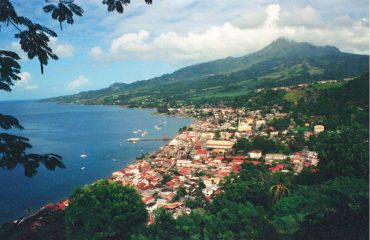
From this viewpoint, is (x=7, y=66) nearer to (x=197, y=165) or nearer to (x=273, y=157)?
(x=197, y=165)

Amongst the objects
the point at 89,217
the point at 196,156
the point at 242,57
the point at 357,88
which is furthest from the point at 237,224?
the point at 242,57

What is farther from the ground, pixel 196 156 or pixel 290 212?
pixel 290 212

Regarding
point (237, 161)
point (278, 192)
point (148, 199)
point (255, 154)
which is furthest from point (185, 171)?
→ point (278, 192)

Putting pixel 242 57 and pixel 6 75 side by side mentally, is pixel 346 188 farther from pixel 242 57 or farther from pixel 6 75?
pixel 242 57

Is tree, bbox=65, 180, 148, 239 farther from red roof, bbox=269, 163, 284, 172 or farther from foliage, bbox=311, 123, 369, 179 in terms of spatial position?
red roof, bbox=269, 163, 284, 172

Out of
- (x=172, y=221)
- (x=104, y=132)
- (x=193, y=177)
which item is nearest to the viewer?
(x=172, y=221)

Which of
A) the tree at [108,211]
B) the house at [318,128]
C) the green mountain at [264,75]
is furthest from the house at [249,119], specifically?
the tree at [108,211]

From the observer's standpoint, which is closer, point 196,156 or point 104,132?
point 196,156
